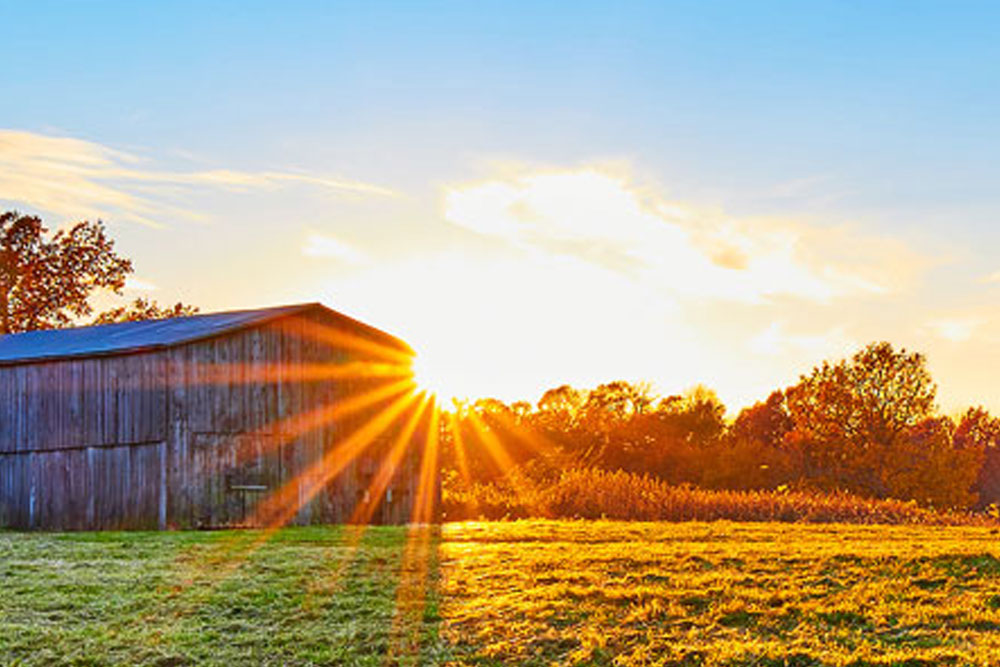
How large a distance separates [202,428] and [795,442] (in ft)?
116

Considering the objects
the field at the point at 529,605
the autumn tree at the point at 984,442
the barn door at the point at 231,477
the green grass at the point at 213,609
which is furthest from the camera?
the autumn tree at the point at 984,442

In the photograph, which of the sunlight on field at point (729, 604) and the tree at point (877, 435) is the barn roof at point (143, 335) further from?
the tree at point (877, 435)

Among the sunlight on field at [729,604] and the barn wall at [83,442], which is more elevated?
the barn wall at [83,442]

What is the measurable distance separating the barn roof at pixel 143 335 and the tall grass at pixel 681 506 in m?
8.22

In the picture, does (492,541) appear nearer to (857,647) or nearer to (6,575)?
(6,575)

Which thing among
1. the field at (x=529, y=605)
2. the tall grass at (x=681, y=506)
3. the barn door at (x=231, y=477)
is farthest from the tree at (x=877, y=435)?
the field at (x=529, y=605)

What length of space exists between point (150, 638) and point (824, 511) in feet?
60.9

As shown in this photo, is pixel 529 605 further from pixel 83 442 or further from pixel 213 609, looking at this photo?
pixel 83 442

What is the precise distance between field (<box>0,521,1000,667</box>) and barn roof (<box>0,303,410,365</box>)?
12991mm

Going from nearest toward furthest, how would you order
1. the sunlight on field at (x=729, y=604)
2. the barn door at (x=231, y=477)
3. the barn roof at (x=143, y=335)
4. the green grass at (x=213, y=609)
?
the sunlight on field at (x=729, y=604) < the green grass at (x=213, y=609) < the barn door at (x=231, y=477) < the barn roof at (x=143, y=335)

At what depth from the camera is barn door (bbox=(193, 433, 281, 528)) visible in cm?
2902

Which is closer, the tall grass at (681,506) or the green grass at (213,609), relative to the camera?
the green grass at (213,609)

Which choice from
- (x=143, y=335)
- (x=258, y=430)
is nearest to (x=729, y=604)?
(x=258, y=430)

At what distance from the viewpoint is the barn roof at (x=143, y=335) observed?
30.2 meters
